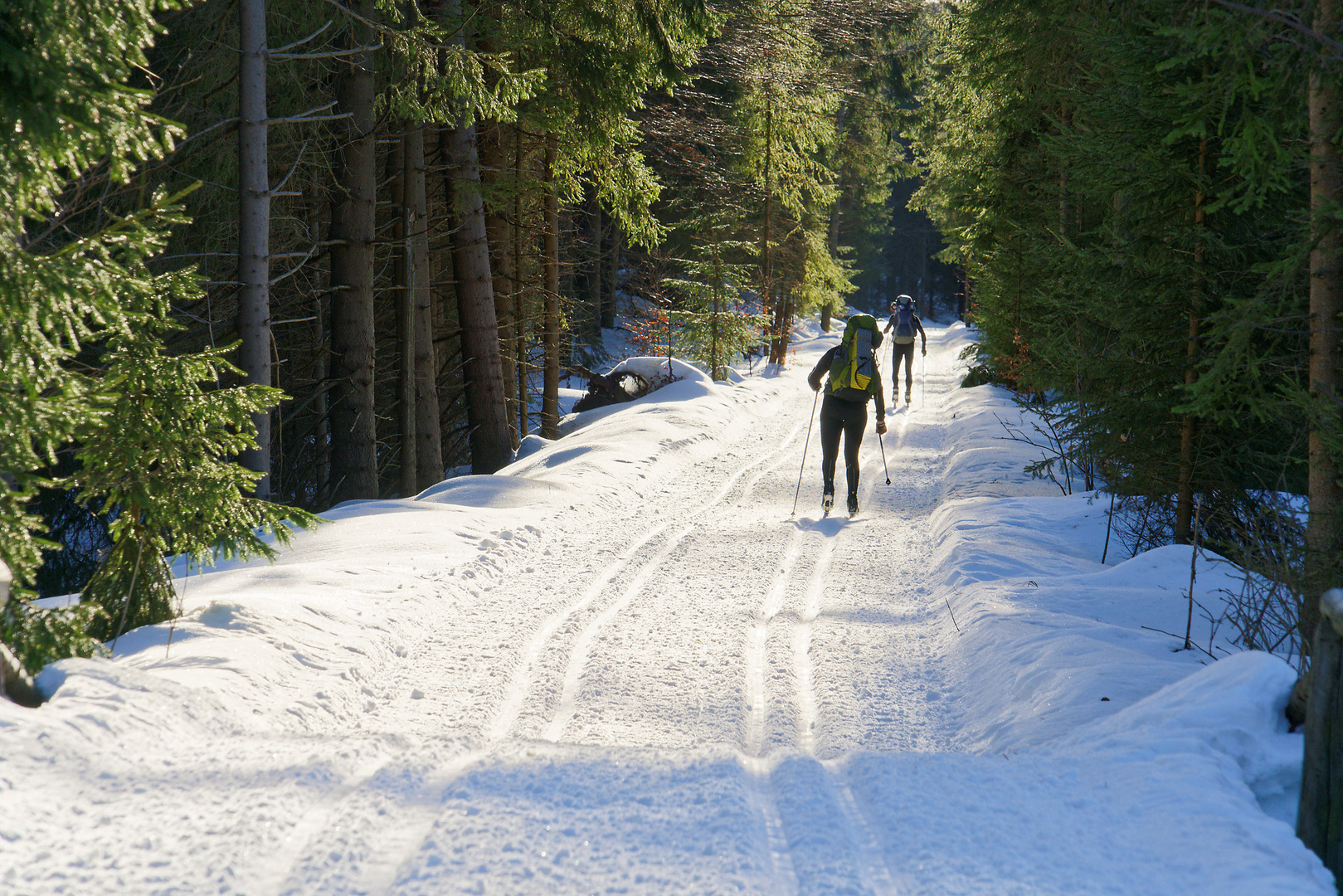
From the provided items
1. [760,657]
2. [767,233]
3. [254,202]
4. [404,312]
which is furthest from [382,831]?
[767,233]

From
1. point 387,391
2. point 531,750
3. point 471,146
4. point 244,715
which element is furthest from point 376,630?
point 387,391

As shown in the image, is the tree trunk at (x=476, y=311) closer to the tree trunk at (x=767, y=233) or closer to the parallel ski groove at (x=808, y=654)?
the parallel ski groove at (x=808, y=654)

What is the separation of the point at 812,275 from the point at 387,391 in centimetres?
1686

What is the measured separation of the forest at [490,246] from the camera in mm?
4504

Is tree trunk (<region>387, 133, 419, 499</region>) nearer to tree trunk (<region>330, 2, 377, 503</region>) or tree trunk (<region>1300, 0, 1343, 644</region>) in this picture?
tree trunk (<region>330, 2, 377, 503</region>)

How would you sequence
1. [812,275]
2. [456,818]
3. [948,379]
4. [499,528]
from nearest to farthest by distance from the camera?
[456,818]
[499,528]
[948,379]
[812,275]

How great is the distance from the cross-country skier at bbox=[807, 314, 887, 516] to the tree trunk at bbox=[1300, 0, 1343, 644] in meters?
4.45

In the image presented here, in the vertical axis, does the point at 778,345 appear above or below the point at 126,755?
above

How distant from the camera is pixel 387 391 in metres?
17.3

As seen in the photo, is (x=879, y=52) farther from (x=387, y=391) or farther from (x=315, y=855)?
(x=315, y=855)

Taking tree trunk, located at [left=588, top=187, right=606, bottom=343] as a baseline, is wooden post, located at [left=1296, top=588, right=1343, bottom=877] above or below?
below

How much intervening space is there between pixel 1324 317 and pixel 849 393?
4.78m

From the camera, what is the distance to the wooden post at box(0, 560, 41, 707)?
3873mm

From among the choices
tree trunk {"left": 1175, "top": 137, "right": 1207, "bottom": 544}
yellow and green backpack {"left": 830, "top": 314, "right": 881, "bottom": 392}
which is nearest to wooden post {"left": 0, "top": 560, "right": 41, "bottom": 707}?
yellow and green backpack {"left": 830, "top": 314, "right": 881, "bottom": 392}
